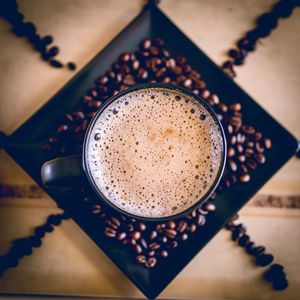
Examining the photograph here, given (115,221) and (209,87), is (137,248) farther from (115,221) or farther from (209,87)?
(209,87)

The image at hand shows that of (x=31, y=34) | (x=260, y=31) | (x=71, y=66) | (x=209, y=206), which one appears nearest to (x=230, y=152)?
(x=209, y=206)

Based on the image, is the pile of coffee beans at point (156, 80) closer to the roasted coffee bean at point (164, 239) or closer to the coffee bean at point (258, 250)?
the roasted coffee bean at point (164, 239)

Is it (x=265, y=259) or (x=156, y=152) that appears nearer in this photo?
(x=156, y=152)

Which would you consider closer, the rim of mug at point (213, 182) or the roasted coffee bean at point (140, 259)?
the rim of mug at point (213, 182)

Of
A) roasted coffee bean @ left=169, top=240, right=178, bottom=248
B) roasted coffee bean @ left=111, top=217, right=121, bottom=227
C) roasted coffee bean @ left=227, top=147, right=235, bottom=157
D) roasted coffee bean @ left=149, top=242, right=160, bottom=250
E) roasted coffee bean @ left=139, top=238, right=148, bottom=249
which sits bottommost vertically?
roasted coffee bean @ left=139, top=238, right=148, bottom=249

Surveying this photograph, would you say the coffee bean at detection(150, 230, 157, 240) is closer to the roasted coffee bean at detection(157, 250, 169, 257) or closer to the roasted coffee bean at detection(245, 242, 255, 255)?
the roasted coffee bean at detection(157, 250, 169, 257)

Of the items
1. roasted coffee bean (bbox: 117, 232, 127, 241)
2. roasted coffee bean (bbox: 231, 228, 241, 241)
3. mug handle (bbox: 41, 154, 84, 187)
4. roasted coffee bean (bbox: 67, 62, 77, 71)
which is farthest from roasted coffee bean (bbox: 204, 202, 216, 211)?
roasted coffee bean (bbox: 67, 62, 77, 71)

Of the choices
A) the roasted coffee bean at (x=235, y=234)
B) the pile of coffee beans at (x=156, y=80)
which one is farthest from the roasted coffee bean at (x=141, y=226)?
the roasted coffee bean at (x=235, y=234)
